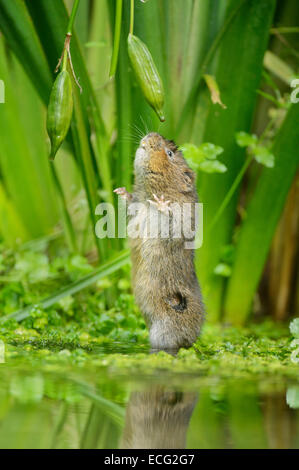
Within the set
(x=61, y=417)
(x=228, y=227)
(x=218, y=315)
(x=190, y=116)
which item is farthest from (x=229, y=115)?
(x=61, y=417)

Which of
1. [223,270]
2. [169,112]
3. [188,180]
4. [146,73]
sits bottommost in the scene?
[223,270]

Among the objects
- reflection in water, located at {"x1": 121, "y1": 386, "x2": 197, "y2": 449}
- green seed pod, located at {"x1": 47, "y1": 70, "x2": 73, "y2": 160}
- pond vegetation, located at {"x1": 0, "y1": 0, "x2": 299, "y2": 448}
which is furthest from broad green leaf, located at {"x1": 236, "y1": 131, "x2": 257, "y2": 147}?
reflection in water, located at {"x1": 121, "y1": 386, "x2": 197, "y2": 449}

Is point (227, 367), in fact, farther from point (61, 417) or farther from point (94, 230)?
point (94, 230)

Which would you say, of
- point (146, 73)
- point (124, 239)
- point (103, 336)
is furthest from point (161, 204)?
point (124, 239)

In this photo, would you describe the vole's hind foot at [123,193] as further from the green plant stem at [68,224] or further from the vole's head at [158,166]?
the green plant stem at [68,224]

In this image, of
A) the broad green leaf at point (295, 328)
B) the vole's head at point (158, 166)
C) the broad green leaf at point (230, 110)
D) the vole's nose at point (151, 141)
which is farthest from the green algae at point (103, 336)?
the vole's nose at point (151, 141)

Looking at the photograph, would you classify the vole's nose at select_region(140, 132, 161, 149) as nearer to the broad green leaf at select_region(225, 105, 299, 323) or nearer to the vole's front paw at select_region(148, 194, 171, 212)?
the vole's front paw at select_region(148, 194, 171, 212)

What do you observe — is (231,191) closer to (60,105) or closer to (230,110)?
(230,110)
